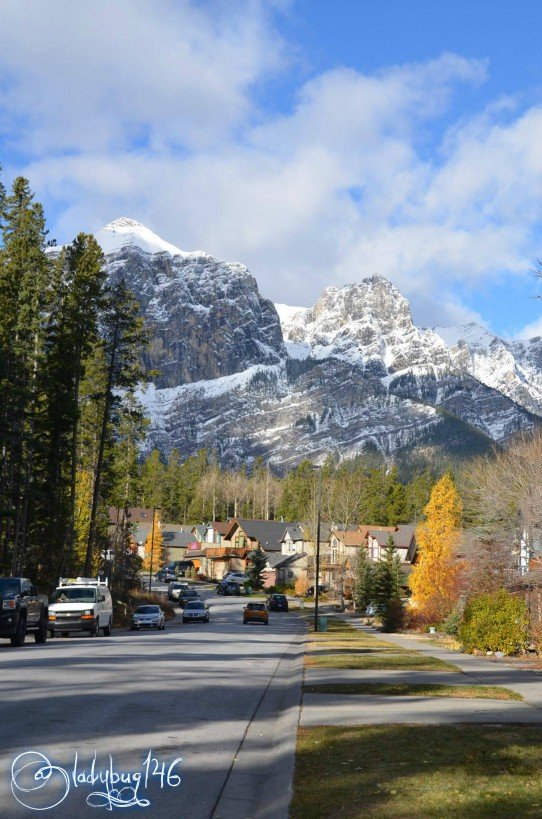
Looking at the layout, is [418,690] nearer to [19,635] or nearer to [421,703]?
[421,703]

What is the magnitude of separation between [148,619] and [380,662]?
22325mm

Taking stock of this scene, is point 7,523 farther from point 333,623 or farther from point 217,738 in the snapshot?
point 217,738

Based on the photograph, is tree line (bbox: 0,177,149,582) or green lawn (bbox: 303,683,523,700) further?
tree line (bbox: 0,177,149,582)

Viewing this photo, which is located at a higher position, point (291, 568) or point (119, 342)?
point (119, 342)

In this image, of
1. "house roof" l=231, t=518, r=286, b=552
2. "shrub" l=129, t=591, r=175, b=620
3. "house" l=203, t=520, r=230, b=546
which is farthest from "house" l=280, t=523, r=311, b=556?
"shrub" l=129, t=591, r=175, b=620

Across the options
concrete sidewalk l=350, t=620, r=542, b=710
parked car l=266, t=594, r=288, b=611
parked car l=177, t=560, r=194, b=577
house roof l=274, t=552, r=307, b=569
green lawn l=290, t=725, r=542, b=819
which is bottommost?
parked car l=266, t=594, r=288, b=611

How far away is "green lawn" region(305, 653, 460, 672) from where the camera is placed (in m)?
22.0

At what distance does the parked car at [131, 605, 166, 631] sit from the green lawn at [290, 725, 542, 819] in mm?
33241

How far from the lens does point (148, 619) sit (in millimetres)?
43531

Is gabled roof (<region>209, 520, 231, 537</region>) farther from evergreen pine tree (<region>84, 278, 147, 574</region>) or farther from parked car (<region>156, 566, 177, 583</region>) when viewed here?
evergreen pine tree (<region>84, 278, 147, 574</region>)

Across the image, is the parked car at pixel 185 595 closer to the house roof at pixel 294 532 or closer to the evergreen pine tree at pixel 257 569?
the evergreen pine tree at pixel 257 569

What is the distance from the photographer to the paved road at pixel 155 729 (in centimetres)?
799

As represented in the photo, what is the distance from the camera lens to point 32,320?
44.1 metres

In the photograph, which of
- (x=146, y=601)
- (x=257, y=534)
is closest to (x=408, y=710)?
(x=146, y=601)
